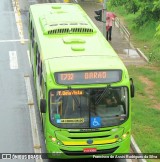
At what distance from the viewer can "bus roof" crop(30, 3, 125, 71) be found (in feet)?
43.9

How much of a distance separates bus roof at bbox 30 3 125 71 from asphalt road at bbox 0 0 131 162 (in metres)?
2.96

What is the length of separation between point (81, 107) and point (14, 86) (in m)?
8.56

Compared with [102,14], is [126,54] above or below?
below

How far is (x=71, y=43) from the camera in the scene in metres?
14.9

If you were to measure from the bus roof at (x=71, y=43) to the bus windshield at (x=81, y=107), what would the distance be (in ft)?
2.26

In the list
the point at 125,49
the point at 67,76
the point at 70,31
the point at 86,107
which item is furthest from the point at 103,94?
the point at 125,49

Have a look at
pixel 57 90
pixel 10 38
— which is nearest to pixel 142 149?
pixel 57 90

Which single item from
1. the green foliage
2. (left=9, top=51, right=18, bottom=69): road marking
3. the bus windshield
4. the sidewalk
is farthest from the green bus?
the sidewalk

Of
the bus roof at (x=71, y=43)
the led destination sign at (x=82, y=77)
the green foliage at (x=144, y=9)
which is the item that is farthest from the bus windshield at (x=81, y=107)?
the green foliage at (x=144, y=9)

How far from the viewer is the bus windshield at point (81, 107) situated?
1284 centimetres

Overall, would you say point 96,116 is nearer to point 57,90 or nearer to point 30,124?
point 57,90

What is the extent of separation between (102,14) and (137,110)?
23.0ft

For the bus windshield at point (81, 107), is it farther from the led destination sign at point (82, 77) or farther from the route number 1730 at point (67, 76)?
the route number 1730 at point (67, 76)

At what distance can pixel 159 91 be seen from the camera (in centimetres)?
1973
